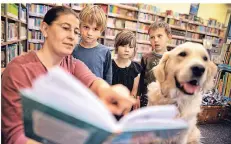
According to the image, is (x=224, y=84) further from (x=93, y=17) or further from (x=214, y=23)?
(x=214, y=23)

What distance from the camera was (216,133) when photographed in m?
2.91

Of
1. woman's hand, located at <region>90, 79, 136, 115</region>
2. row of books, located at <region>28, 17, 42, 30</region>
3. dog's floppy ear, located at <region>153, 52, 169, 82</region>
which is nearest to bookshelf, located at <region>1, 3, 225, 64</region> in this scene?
row of books, located at <region>28, 17, 42, 30</region>

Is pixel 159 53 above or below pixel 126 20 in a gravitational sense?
below

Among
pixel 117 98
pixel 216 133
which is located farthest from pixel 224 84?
pixel 117 98

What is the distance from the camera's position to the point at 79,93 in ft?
1.57

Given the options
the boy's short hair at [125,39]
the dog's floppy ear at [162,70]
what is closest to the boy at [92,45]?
the boy's short hair at [125,39]

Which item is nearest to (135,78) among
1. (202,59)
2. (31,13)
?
(202,59)

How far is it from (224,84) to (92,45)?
273 centimetres

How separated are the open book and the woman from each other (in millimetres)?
129

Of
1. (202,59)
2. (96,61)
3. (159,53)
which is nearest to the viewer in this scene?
(202,59)

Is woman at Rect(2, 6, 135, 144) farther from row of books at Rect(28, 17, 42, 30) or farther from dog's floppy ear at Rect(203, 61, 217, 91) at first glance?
row of books at Rect(28, 17, 42, 30)

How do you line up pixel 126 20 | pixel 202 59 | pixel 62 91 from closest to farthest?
1. pixel 62 91
2. pixel 202 59
3. pixel 126 20

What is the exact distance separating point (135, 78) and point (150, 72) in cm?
16

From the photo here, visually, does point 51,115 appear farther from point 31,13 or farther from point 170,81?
point 31,13
